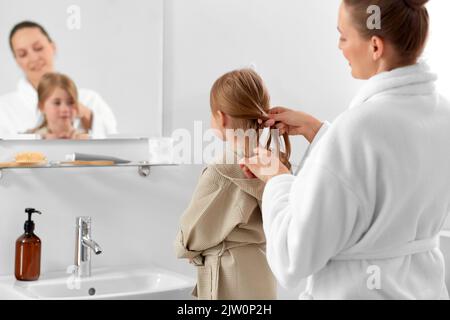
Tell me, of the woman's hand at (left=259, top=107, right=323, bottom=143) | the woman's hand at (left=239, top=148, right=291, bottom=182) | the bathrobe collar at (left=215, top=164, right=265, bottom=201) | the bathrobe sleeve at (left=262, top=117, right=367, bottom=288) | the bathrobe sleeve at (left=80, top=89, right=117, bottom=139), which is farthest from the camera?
the bathrobe sleeve at (left=80, top=89, right=117, bottom=139)

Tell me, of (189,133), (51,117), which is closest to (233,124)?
(189,133)

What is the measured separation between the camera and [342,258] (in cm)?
109

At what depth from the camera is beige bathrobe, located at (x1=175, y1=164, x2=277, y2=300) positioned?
1.68 metres

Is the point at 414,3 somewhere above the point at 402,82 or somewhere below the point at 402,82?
above

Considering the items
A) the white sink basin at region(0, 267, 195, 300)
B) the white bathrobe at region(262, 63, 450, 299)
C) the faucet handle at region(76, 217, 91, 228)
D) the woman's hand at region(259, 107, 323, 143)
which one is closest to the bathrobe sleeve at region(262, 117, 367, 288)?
the white bathrobe at region(262, 63, 450, 299)

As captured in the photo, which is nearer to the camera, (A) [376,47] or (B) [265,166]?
(A) [376,47]

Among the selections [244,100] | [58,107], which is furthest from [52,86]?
[244,100]

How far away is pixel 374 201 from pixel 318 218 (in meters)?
0.10

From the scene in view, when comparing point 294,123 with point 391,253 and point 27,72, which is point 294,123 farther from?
point 27,72

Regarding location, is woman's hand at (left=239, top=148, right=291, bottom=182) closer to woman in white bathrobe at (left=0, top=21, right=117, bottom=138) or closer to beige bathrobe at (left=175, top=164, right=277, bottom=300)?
beige bathrobe at (left=175, top=164, right=277, bottom=300)

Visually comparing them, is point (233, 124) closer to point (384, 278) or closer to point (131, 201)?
point (131, 201)

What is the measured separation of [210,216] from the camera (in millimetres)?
1689

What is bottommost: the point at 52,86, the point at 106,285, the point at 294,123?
the point at 106,285
